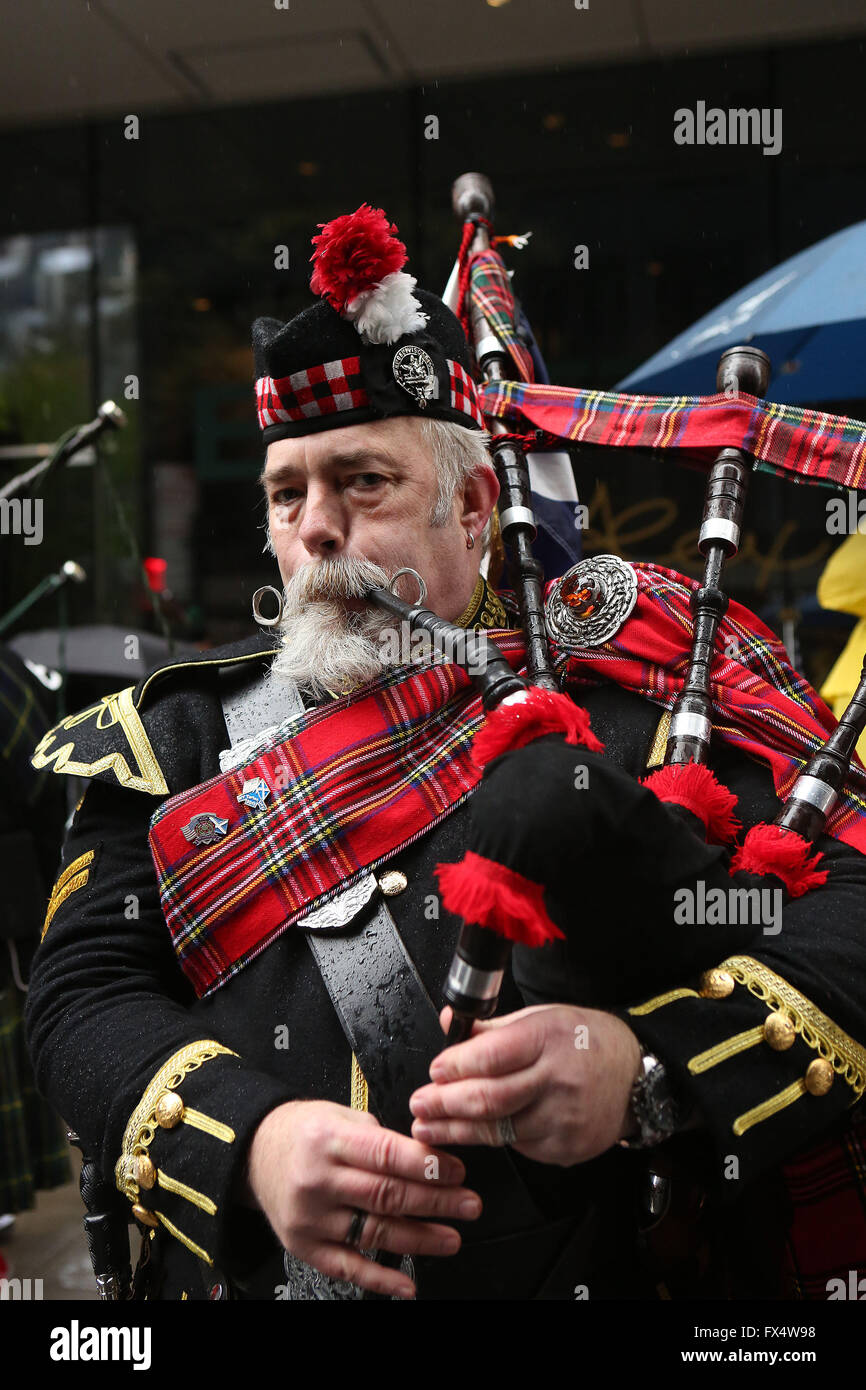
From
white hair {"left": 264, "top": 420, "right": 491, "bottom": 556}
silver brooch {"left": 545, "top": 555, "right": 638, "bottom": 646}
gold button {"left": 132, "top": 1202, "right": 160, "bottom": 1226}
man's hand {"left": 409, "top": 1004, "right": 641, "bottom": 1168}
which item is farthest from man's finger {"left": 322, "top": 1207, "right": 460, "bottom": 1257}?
white hair {"left": 264, "top": 420, "right": 491, "bottom": 556}

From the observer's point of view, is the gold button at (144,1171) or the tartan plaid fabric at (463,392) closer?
the gold button at (144,1171)

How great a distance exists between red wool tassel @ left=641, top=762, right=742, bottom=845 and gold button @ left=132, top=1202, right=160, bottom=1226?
800 mm

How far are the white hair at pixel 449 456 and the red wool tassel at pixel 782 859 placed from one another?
0.65m

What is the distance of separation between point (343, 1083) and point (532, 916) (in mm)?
529

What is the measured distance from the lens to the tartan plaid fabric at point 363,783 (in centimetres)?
165

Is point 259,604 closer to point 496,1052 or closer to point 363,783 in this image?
point 363,783

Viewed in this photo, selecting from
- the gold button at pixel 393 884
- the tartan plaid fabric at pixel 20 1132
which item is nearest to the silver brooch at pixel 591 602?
the gold button at pixel 393 884

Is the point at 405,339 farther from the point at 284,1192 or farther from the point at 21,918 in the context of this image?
the point at 21,918

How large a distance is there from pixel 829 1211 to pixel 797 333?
7.83 ft

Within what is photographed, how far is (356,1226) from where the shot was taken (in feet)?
4.30

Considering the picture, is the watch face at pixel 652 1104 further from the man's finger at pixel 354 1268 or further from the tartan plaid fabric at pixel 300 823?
the tartan plaid fabric at pixel 300 823

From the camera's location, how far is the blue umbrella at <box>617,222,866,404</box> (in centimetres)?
309

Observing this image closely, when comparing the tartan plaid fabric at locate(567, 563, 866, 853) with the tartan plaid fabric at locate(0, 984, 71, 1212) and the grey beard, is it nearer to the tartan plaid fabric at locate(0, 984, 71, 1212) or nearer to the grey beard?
the grey beard
